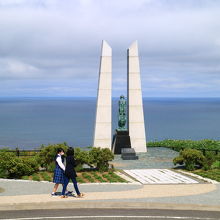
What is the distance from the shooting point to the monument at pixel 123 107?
34.2 m

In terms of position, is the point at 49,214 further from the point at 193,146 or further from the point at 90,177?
the point at 193,146

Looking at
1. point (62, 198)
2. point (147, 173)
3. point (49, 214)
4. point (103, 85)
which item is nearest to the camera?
point (49, 214)

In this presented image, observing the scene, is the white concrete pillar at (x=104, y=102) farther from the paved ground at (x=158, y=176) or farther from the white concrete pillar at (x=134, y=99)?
the paved ground at (x=158, y=176)

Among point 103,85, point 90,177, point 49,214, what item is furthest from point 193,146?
point 49,214

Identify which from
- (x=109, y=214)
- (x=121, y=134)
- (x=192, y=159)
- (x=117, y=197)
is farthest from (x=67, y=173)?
(x=121, y=134)

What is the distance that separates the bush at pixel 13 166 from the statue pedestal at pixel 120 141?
1367 cm

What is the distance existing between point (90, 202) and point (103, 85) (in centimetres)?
2088

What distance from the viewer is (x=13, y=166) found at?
804 inches

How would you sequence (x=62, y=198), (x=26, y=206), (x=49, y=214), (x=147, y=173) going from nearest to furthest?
(x=49, y=214), (x=26, y=206), (x=62, y=198), (x=147, y=173)

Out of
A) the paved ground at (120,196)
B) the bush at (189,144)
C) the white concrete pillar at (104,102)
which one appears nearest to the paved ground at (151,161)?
the white concrete pillar at (104,102)

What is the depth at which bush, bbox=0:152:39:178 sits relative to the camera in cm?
2020

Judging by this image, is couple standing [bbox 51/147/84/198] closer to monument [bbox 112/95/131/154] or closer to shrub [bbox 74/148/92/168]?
shrub [bbox 74/148/92/168]

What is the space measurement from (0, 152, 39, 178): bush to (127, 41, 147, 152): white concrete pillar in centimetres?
1513

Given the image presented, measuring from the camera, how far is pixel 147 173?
23.4m
